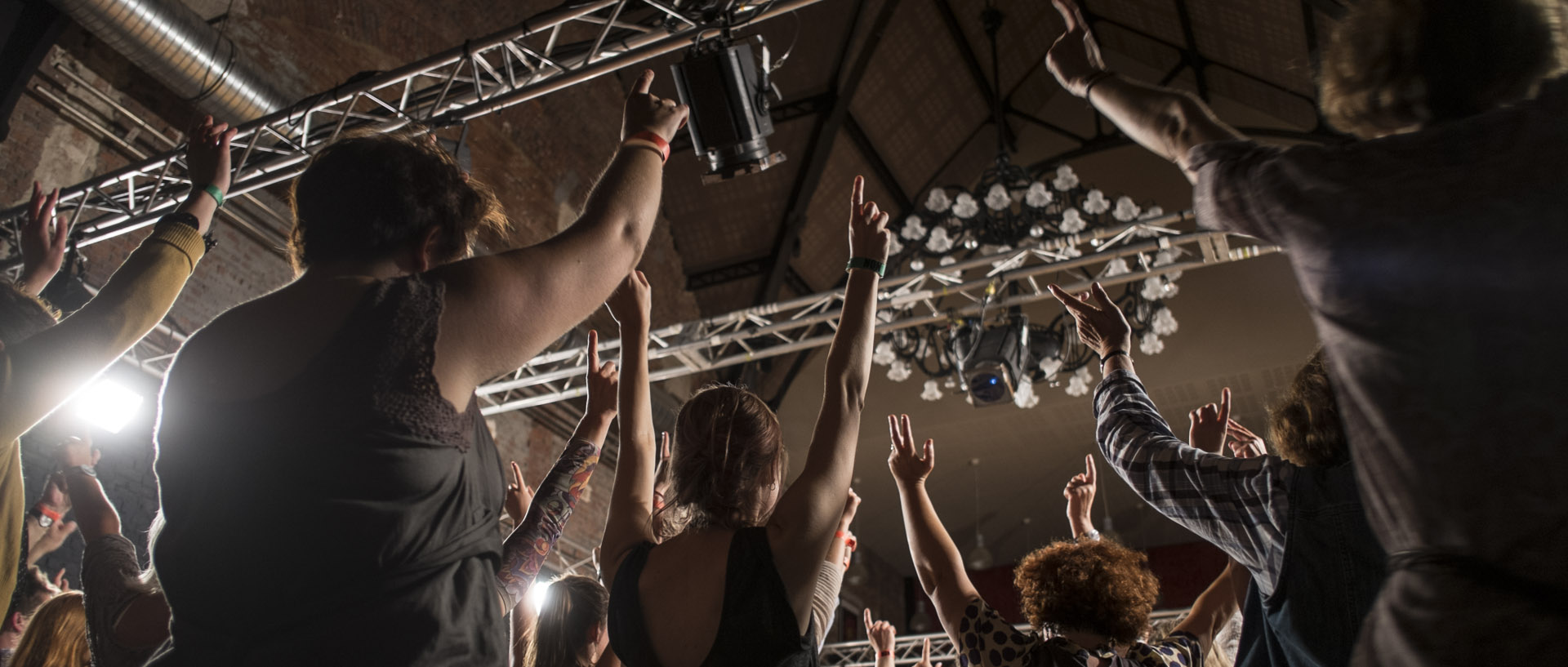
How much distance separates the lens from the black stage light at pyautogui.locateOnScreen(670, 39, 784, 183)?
14.8 feet

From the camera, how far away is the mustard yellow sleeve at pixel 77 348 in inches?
43.8

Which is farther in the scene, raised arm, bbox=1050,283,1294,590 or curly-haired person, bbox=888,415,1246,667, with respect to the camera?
curly-haired person, bbox=888,415,1246,667

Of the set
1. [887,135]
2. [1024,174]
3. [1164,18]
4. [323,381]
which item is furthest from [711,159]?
[1164,18]

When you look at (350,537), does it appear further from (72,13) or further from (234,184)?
(72,13)

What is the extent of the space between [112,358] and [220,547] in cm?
42

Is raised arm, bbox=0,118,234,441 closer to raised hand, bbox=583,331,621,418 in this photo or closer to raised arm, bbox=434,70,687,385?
raised arm, bbox=434,70,687,385

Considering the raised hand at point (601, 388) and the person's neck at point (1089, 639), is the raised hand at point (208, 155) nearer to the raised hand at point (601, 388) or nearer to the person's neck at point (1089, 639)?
the raised hand at point (601, 388)

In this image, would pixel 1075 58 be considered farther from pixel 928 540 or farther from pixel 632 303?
pixel 928 540

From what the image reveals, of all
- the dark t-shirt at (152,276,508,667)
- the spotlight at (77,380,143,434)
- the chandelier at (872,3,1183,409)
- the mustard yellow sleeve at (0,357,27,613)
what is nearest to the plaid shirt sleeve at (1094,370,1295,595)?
the dark t-shirt at (152,276,508,667)

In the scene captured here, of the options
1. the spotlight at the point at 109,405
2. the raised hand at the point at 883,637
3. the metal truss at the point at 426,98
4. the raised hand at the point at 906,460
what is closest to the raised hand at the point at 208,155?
the raised hand at the point at 906,460

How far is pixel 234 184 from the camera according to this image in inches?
216

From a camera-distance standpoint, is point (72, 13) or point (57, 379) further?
point (72, 13)

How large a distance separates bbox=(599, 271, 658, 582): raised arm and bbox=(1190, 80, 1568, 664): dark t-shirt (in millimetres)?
1047

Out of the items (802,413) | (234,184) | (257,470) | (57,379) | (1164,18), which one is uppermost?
(1164,18)
